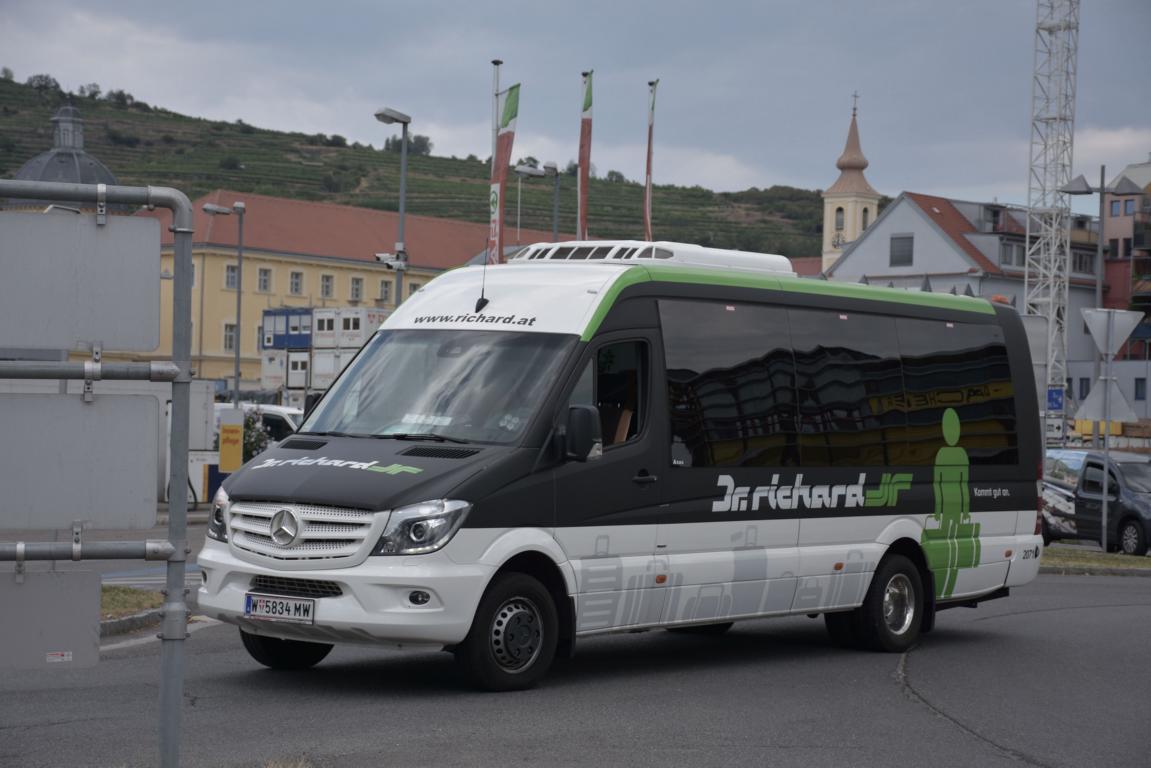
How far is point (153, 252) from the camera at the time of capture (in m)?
6.16

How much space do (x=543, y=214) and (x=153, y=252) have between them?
5826 inches

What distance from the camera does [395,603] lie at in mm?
9859

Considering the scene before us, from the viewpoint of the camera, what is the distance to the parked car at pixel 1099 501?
30.9m

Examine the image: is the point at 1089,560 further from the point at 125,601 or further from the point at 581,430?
the point at 581,430

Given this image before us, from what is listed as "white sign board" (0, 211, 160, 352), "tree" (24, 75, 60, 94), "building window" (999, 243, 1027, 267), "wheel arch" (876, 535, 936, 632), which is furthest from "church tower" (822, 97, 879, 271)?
"white sign board" (0, 211, 160, 352)

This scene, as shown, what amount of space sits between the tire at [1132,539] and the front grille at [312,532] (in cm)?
2351

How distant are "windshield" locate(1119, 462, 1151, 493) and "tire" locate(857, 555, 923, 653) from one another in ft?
59.6

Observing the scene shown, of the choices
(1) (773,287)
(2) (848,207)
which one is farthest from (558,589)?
(2) (848,207)

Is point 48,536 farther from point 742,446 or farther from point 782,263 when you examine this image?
point 782,263

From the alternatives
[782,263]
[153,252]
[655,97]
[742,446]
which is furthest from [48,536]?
[655,97]

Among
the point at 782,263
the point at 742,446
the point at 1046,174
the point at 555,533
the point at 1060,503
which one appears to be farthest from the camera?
the point at 1046,174

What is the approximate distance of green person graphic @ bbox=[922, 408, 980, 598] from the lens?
1443 cm

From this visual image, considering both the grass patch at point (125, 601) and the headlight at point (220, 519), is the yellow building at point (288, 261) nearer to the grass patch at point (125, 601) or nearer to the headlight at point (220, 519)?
the grass patch at point (125, 601)

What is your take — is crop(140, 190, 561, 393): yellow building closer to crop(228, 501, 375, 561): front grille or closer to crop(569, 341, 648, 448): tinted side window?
crop(569, 341, 648, 448): tinted side window
